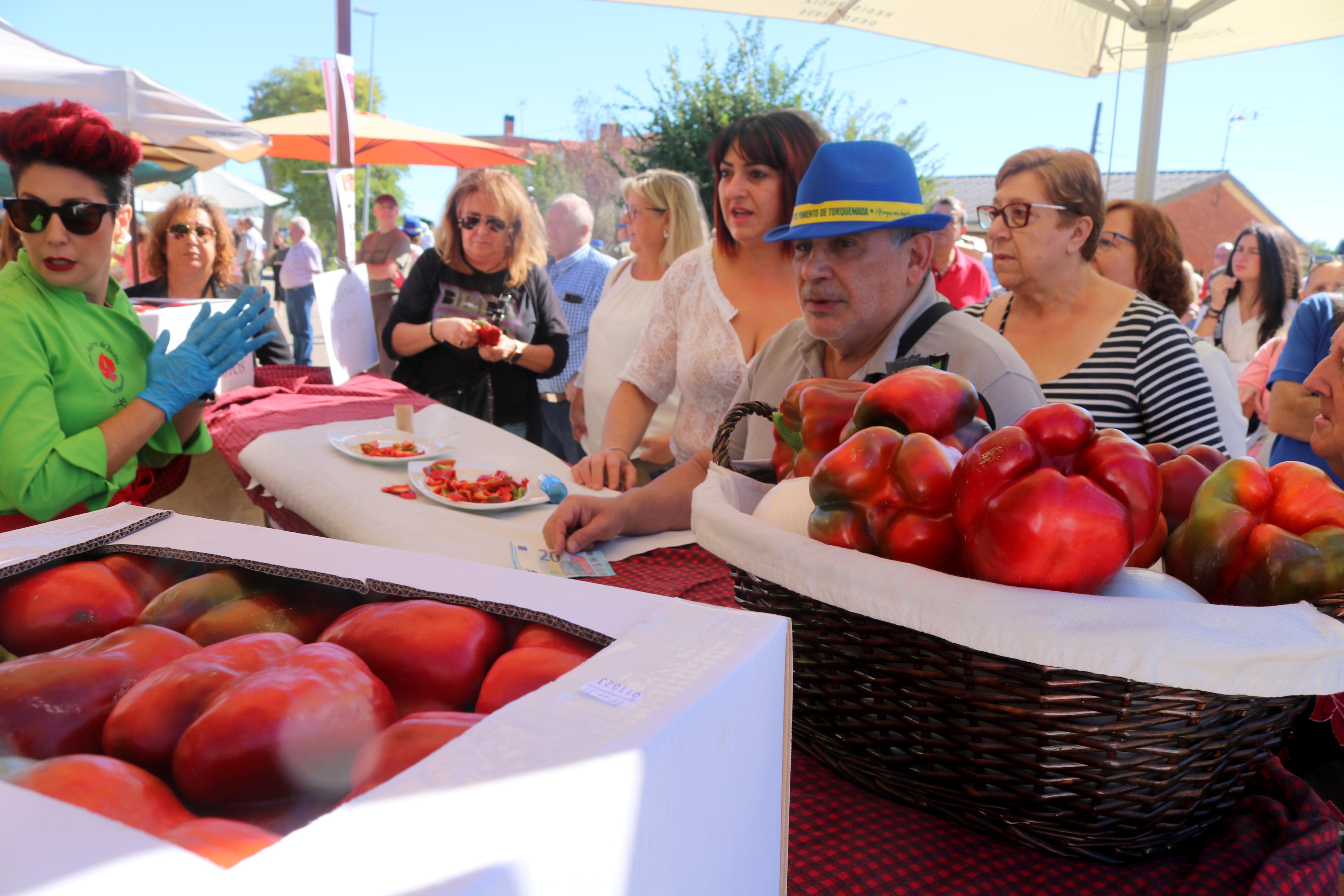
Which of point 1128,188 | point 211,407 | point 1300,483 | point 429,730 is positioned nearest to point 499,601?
point 429,730

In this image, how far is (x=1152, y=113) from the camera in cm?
544

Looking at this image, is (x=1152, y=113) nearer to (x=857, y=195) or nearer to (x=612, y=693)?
(x=857, y=195)

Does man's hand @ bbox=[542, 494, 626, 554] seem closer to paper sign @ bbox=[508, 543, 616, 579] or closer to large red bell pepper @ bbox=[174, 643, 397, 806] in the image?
paper sign @ bbox=[508, 543, 616, 579]

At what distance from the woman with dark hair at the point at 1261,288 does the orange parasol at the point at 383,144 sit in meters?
6.74

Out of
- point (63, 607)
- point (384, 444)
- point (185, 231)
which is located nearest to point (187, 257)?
point (185, 231)

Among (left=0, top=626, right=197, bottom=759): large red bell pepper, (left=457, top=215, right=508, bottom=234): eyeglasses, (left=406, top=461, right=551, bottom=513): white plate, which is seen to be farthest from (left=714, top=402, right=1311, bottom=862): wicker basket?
(left=457, top=215, right=508, bottom=234): eyeglasses

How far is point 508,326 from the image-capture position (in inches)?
154

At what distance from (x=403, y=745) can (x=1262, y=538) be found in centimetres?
80

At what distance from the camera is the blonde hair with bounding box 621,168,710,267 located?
169 inches

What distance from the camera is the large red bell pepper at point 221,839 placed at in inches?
14.3

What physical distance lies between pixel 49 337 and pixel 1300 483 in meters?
2.58

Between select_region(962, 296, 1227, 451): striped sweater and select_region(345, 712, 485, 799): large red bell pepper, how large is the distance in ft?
7.13

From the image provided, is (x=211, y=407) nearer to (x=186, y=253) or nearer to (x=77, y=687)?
(x=186, y=253)

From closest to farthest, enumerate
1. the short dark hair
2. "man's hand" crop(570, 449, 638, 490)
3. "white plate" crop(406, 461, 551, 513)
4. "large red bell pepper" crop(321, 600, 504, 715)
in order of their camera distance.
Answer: "large red bell pepper" crop(321, 600, 504, 715), "white plate" crop(406, 461, 551, 513), "man's hand" crop(570, 449, 638, 490), the short dark hair
